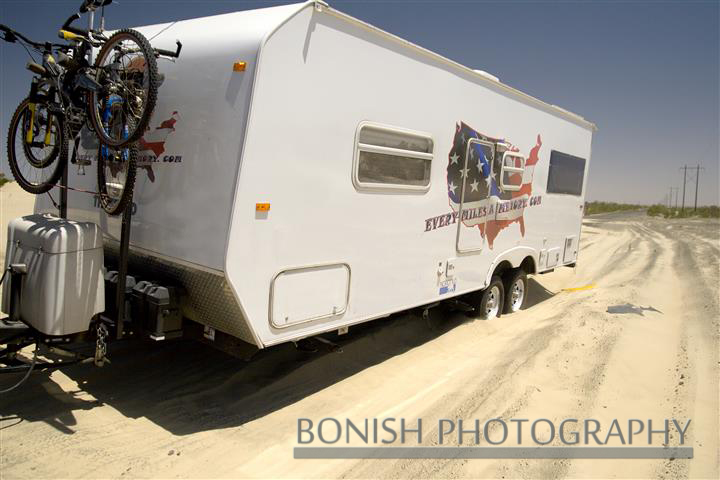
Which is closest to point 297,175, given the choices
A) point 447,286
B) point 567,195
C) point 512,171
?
point 447,286

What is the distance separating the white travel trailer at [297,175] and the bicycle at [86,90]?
0.26 m

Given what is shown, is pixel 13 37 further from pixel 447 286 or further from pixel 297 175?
pixel 447 286

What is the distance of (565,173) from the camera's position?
8312mm

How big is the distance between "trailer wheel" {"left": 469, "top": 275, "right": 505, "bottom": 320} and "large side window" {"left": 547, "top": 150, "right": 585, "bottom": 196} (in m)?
1.81

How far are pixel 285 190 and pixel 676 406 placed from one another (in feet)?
13.0

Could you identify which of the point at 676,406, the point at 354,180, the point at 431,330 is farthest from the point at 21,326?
the point at 676,406

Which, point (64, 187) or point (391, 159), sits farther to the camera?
point (391, 159)

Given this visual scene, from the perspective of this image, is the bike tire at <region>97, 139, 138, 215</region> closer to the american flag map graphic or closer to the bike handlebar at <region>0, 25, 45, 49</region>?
the bike handlebar at <region>0, 25, 45, 49</region>

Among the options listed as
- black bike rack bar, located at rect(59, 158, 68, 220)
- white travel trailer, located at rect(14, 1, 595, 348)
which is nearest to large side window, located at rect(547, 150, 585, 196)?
white travel trailer, located at rect(14, 1, 595, 348)

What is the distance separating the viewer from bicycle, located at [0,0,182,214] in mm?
3904

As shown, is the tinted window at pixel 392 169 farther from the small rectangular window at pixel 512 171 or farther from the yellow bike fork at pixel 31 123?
the yellow bike fork at pixel 31 123

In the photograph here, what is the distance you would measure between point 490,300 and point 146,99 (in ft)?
17.1

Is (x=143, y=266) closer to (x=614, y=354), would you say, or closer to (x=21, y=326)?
(x=21, y=326)

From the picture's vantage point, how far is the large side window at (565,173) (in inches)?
311
